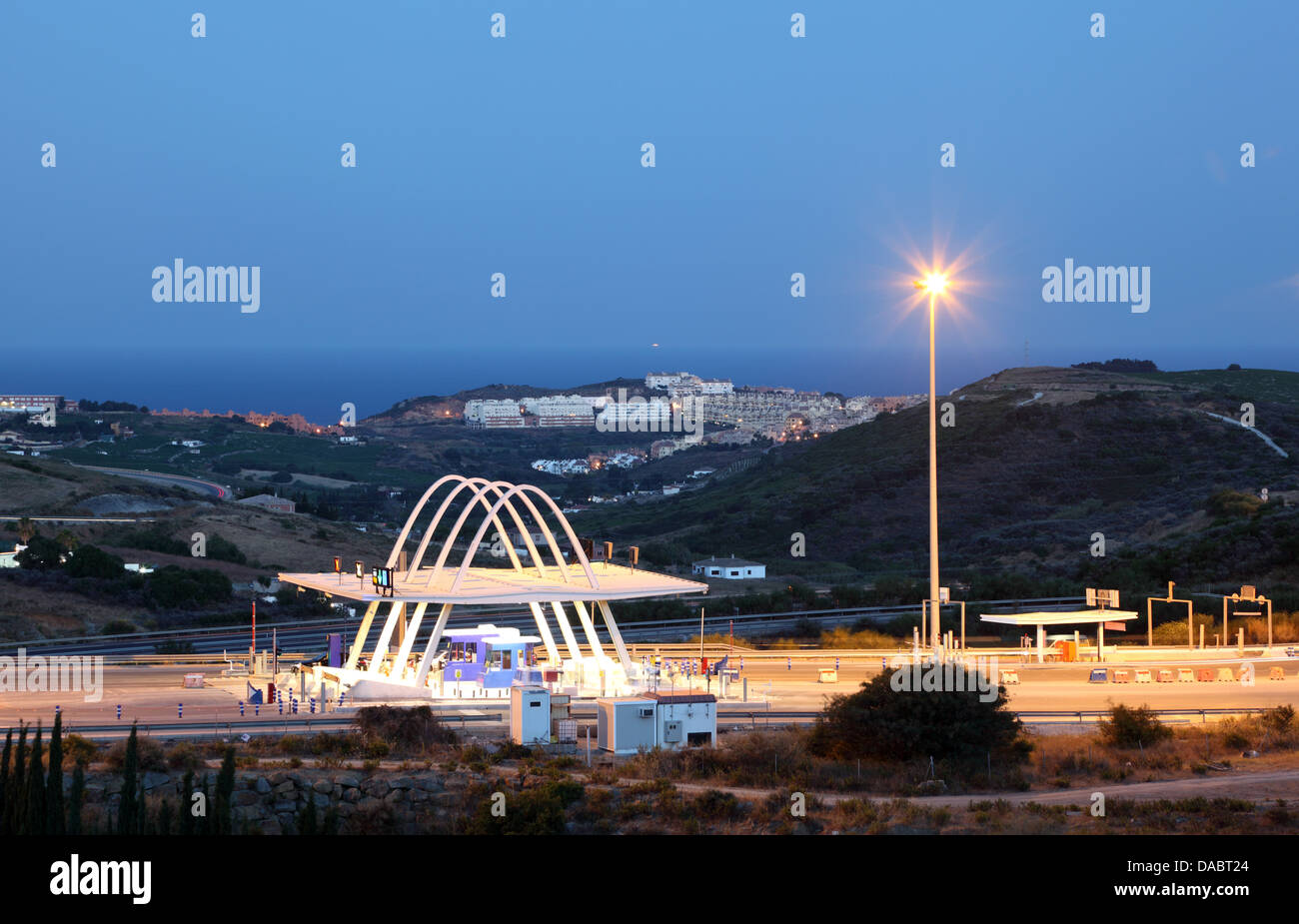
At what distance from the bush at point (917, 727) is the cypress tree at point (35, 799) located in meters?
13.2

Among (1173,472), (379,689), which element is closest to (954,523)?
(1173,472)

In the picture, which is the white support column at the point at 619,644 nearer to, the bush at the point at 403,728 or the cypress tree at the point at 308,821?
the bush at the point at 403,728

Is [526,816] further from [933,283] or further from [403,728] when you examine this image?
[933,283]

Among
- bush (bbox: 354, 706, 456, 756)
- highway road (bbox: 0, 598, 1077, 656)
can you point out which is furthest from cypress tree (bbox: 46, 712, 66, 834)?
highway road (bbox: 0, 598, 1077, 656)

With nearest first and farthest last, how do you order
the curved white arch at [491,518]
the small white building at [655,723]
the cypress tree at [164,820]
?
the cypress tree at [164,820]
the small white building at [655,723]
the curved white arch at [491,518]

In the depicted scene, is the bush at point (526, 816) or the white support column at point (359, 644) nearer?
the bush at point (526, 816)

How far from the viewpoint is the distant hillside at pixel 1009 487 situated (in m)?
83.1

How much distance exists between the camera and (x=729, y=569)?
7288 centimetres

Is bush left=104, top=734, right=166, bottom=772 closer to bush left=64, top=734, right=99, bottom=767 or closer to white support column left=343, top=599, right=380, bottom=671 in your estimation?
bush left=64, top=734, right=99, bottom=767

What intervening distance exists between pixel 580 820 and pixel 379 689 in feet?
38.6

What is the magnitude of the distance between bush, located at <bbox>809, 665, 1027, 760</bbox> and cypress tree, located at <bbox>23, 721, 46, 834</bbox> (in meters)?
13.2

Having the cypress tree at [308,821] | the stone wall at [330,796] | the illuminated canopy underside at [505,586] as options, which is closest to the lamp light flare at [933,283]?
the illuminated canopy underside at [505,586]
